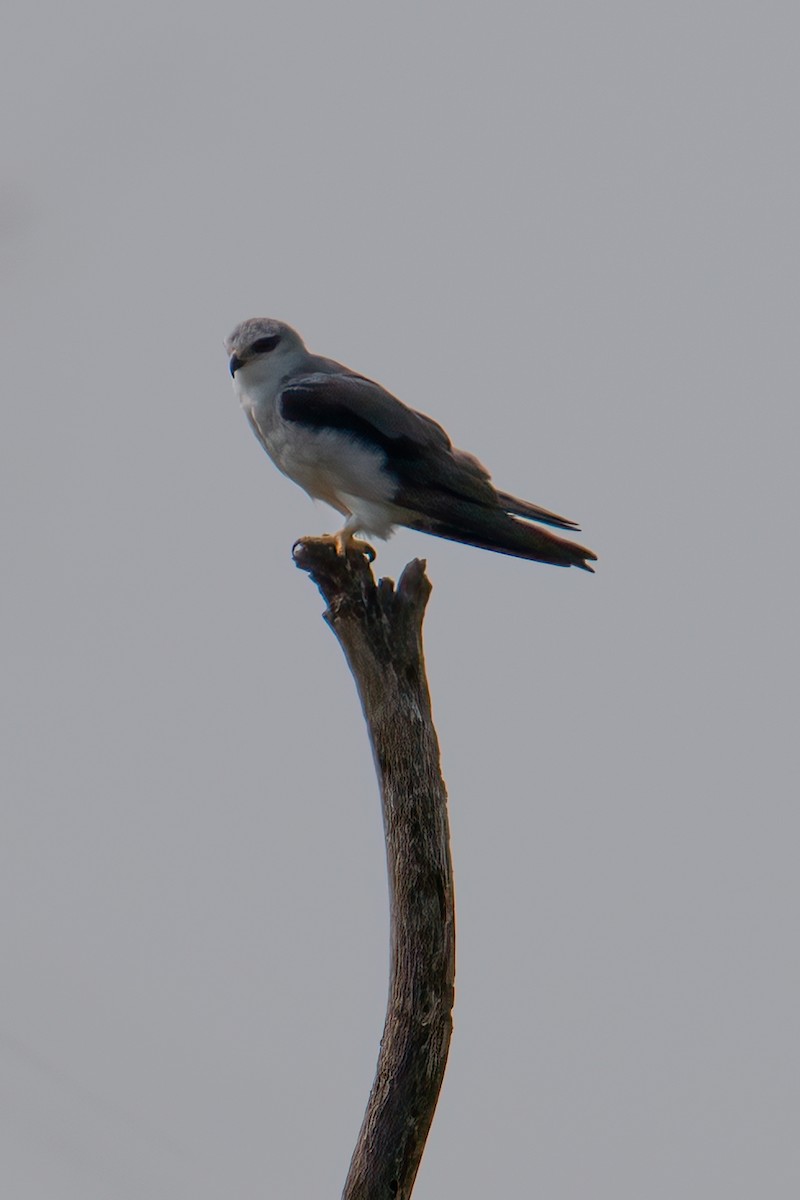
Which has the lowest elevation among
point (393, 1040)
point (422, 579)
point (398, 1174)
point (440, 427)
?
point (398, 1174)

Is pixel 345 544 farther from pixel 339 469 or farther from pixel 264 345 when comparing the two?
pixel 264 345

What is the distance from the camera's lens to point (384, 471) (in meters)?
7.47

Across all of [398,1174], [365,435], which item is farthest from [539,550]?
[398,1174]

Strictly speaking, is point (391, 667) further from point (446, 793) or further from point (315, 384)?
point (315, 384)

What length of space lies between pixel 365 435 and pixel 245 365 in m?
1.05

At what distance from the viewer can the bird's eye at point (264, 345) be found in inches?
315

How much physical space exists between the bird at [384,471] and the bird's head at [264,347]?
25cm

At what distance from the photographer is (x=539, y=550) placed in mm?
7547

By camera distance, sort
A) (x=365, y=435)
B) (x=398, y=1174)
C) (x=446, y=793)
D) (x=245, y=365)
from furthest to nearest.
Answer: (x=245, y=365), (x=365, y=435), (x=446, y=793), (x=398, y=1174)

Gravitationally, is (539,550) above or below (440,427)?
below

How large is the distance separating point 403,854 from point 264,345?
3.14m

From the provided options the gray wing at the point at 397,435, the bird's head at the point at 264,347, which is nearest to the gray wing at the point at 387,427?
the gray wing at the point at 397,435


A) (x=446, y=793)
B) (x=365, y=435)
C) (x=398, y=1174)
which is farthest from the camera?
(x=365, y=435)

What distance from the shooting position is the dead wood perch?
6.38 metres
